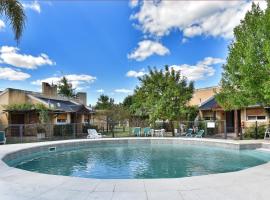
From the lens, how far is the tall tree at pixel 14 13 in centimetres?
1027

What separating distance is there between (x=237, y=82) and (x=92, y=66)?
23522mm

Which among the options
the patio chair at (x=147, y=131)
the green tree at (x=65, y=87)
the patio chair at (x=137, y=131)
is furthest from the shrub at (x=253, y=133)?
the green tree at (x=65, y=87)

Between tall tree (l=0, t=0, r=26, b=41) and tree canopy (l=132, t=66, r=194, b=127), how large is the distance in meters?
15.0

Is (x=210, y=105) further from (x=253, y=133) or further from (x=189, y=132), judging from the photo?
(x=253, y=133)

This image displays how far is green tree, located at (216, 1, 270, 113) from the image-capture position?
16203mm

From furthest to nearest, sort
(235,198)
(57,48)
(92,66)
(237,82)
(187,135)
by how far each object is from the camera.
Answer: (92,66), (57,48), (187,135), (237,82), (235,198)

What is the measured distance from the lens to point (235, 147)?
16.2 meters

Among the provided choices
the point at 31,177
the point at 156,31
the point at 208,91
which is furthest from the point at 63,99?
the point at 31,177

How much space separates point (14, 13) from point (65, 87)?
47154 mm

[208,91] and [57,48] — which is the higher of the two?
[57,48]

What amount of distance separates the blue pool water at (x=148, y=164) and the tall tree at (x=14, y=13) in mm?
5925

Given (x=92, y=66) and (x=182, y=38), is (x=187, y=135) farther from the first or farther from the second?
(x=92, y=66)

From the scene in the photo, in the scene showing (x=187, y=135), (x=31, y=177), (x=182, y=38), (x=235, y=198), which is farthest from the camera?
(x=182, y=38)

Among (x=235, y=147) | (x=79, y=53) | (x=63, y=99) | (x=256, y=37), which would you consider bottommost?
(x=235, y=147)
